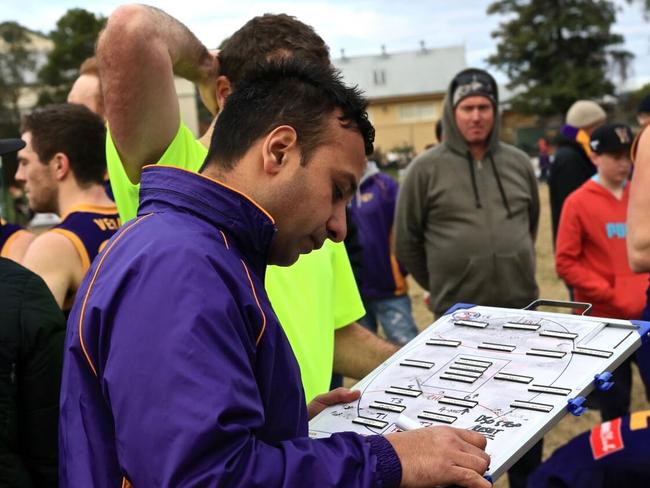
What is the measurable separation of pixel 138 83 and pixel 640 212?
2137mm

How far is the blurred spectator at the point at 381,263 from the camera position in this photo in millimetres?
6027

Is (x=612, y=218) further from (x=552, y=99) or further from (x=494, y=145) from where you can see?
(x=552, y=99)

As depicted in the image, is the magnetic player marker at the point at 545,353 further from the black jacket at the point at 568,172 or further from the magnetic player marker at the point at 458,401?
the black jacket at the point at 568,172

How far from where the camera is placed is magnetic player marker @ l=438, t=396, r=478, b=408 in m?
1.60

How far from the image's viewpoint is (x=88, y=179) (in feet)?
12.2

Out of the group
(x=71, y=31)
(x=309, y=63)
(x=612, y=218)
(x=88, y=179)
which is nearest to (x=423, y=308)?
(x=612, y=218)

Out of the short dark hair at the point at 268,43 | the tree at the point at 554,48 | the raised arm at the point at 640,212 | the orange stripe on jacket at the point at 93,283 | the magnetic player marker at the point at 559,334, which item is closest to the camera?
the orange stripe on jacket at the point at 93,283

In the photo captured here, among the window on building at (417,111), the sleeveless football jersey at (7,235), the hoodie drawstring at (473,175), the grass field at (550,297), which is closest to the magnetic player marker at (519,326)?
the sleeveless football jersey at (7,235)

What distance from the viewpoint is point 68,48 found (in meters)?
43.3

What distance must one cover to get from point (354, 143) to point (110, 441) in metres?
0.75

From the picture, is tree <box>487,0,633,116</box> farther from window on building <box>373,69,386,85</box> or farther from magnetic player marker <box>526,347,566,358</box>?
magnetic player marker <box>526,347,566,358</box>

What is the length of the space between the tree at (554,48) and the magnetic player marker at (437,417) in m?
56.5

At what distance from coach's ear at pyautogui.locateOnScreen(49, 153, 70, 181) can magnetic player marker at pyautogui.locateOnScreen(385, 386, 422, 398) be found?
251cm

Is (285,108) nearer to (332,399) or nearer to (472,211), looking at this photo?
(332,399)
